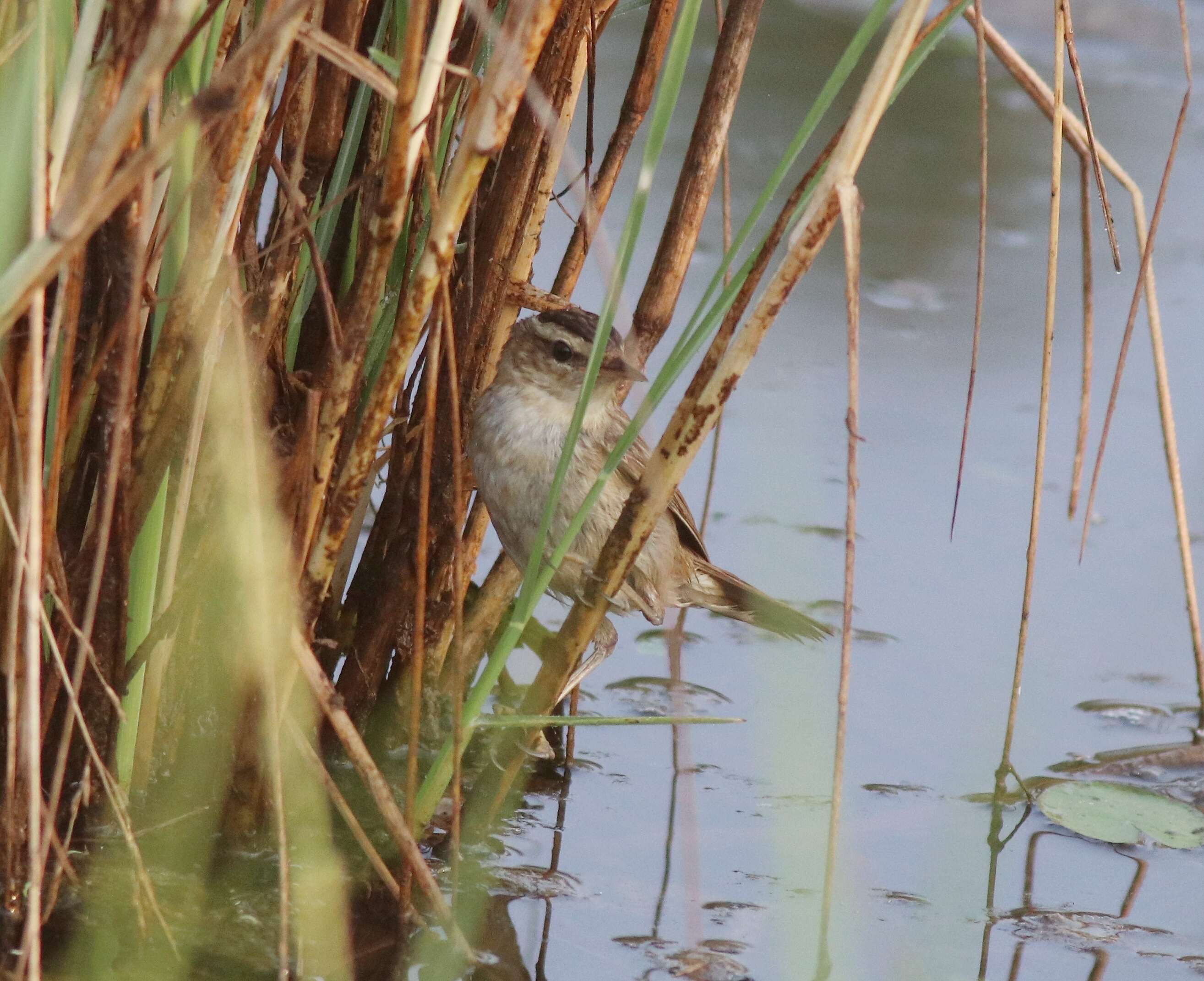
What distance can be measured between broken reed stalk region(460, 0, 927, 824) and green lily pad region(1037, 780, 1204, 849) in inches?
49.4

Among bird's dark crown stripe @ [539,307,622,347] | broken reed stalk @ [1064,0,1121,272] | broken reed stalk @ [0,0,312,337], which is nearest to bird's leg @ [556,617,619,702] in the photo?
bird's dark crown stripe @ [539,307,622,347]

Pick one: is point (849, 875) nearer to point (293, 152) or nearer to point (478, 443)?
point (478, 443)

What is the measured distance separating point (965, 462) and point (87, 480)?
3.13 meters

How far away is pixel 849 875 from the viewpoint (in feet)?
9.72

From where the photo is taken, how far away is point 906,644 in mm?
3891

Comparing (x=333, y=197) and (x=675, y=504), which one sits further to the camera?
(x=675, y=504)

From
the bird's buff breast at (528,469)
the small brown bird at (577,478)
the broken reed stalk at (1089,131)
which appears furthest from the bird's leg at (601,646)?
the broken reed stalk at (1089,131)

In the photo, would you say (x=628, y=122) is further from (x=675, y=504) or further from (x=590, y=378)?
(x=590, y=378)

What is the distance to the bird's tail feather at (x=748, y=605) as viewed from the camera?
334 cm

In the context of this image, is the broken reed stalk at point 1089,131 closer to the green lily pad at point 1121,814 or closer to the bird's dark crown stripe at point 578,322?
the bird's dark crown stripe at point 578,322

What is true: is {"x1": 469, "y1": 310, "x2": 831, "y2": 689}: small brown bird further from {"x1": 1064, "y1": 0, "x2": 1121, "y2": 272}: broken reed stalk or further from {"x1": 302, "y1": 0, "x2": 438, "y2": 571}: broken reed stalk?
{"x1": 1064, "y1": 0, "x2": 1121, "y2": 272}: broken reed stalk

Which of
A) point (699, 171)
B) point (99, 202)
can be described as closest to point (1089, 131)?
point (699, 171)

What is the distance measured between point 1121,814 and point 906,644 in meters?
0.82

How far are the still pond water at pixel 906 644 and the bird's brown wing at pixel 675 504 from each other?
40cm
